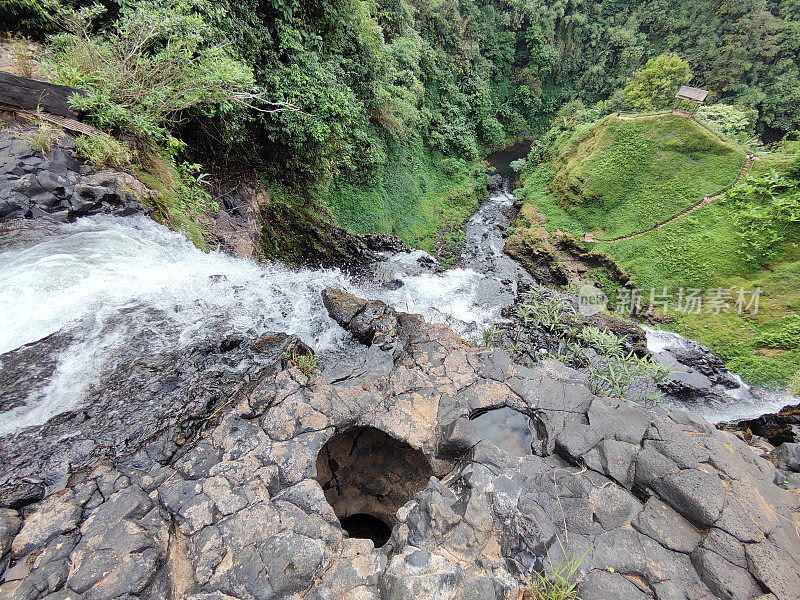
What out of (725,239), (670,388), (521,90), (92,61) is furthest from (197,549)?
(521,90)

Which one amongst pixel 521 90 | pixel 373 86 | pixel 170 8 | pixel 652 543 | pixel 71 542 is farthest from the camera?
pixel 521 90

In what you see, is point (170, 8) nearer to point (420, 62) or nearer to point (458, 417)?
point (458, 417)

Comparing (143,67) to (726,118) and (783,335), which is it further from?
(726,118)

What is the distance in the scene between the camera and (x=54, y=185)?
4926 millimetres

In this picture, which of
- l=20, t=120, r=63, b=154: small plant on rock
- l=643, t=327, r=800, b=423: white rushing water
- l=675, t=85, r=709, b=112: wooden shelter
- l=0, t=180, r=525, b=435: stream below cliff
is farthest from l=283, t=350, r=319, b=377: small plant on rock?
l=675, t=85, r=709, b=112: wooden shelter

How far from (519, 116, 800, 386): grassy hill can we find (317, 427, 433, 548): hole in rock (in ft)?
34.2

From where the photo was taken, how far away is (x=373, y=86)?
1141cm

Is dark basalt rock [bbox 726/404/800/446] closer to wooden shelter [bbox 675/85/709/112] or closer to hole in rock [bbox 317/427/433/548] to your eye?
hole in rock [bbox 317/427/433/548]

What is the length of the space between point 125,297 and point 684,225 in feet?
56.0

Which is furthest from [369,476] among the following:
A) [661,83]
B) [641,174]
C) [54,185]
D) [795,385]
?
[661,83]

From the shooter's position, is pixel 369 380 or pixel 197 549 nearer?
pixel 197 549

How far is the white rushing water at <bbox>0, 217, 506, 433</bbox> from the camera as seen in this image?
403 centimetres

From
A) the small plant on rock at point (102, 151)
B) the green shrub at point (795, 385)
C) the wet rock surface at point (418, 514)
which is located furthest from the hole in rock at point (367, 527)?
the green shrub at point (795, 385)

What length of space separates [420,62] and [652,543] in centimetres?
2156
